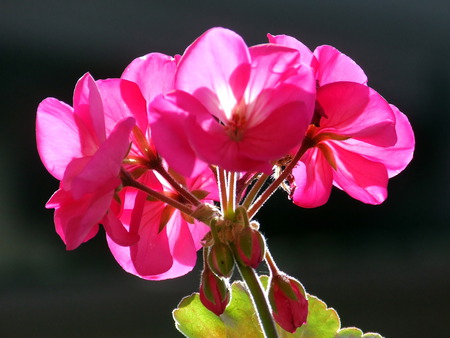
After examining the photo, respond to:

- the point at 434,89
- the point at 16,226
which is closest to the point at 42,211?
the point at 16,226

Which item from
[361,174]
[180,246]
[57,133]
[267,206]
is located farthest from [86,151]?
[267,206]

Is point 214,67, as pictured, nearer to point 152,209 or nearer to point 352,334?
point 152,209

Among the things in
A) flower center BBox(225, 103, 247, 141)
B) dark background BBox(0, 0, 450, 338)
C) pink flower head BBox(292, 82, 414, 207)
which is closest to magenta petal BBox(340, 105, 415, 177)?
pink flower head BBox(292, 82, 414, 207)

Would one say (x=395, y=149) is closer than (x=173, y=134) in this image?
No

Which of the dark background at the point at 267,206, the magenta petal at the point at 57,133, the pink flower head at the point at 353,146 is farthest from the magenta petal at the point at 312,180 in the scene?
the dark background at the point at 267,206

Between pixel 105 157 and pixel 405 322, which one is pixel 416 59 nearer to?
pixel 405 322

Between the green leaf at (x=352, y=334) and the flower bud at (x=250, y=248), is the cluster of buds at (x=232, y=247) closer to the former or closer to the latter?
the flower bud at (x=250, y=248)
